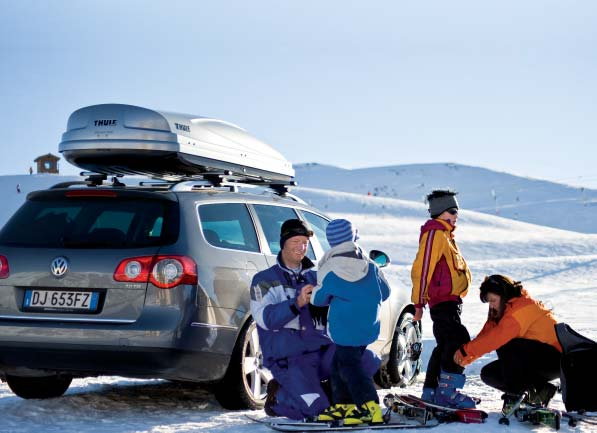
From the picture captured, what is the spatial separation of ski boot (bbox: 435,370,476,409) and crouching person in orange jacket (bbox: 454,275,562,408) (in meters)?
0.21

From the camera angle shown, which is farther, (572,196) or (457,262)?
(572,196)

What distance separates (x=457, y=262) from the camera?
7.17 meters

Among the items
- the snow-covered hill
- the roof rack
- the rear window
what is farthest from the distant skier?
the snow-covered hill

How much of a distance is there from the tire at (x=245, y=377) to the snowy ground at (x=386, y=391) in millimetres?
103

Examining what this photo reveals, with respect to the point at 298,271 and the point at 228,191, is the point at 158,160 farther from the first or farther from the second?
the point at 298,271

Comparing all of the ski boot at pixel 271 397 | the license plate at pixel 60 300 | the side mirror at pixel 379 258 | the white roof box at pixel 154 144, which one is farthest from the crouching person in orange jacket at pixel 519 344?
the license plate at pixel 60 300

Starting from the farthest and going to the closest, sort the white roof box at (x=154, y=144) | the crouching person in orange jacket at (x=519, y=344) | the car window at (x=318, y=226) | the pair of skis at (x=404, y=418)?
the car window at (x=318, y=226) → the white roof box at (x=154, y=144) → the crouching person in orange jacket at (x=519, y=344) → the pair of skis at (x=404, y=418)

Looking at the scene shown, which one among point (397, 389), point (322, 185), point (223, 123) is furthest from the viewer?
point (322, 185)

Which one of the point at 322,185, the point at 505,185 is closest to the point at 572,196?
the point at 505,185

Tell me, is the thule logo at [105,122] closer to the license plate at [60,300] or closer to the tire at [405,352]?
the license plate at [60,300]

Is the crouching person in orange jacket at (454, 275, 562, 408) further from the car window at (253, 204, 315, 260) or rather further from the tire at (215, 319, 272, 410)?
the car window at (253, 204, 315, 260)

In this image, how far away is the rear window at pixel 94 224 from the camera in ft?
21.6

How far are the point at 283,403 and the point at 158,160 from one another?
6.48 ft

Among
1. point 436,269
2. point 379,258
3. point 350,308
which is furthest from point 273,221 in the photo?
point 350,308
